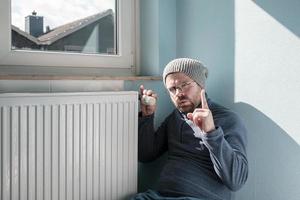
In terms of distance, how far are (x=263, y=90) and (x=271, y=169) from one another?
34cm

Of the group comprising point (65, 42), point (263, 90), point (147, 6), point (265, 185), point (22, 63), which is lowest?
point (265, 185)

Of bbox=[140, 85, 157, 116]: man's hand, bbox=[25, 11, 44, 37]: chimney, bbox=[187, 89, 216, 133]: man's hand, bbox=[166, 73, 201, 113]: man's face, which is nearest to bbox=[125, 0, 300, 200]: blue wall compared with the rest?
bbox=[140, 85, 157, 116]: man's hand

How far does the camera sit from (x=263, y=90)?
Result: 1.49m

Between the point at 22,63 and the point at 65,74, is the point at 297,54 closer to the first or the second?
the point at 65,74

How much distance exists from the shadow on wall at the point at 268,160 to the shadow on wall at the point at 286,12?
382 mm

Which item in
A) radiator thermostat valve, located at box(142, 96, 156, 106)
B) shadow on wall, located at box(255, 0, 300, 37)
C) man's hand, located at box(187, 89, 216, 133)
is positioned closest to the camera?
man's hand, located at box(187, 89, 216, 133)

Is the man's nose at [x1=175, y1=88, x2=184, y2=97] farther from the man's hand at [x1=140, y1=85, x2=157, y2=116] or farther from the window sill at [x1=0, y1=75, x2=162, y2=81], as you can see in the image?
the window sill at [x1=0, y1=75, x2=162, y2=81]

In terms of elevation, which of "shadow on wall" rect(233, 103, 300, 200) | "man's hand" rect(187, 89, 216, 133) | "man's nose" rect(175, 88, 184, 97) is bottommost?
"shadow on wall" rect(233, 103, 300, 200)

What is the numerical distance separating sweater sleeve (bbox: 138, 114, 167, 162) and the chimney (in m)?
0.63

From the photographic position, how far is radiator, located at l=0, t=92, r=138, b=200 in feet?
4.28

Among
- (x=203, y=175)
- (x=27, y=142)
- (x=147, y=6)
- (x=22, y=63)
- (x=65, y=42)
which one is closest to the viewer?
(x=27, y=142)

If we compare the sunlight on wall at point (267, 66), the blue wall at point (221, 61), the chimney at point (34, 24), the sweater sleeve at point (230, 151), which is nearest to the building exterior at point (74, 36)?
the chimney at point (34, 24)

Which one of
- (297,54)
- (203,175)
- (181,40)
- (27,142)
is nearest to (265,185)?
(203,175)

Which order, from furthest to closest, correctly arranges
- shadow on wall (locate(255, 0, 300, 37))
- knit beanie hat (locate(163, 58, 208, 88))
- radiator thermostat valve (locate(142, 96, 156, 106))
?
radiator thermostat valve (locate(142, 96, 156, 106))
knit beanie hat (locate(163, 58, 208, 88))
shadow on wall (locate(255, 0, 300, 37))
